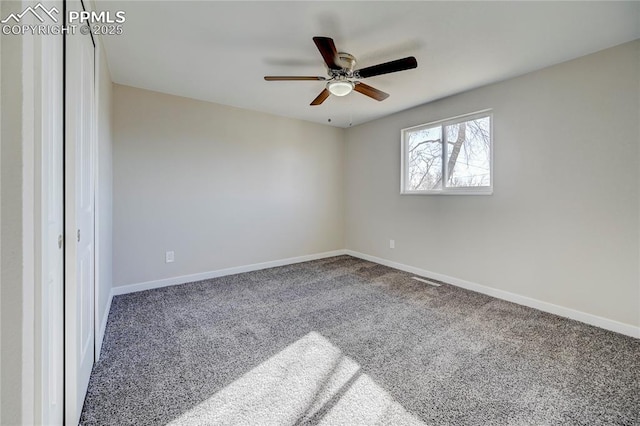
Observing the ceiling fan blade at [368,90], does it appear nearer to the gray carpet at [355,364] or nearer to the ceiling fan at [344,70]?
the ceiling fan at [344,70]

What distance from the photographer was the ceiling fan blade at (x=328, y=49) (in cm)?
178

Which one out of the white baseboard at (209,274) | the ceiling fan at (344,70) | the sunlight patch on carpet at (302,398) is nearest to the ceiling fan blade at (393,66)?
the ceiling fan at (344,70)

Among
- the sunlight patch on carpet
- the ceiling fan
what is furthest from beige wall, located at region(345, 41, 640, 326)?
the sunlight patch on carpet

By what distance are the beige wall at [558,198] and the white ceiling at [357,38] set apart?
0.25 m

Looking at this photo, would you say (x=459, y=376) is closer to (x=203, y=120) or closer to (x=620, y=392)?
(x=620, y=392)

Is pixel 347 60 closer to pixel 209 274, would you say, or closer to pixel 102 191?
pixel 102 191

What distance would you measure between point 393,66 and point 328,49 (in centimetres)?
53

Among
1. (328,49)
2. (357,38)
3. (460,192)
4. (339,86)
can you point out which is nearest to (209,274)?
(339,86)

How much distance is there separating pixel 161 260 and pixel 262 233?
136 centimetres

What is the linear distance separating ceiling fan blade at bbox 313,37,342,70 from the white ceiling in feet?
0.79

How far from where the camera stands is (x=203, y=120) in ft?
11.6

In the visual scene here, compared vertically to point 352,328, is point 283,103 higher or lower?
higher

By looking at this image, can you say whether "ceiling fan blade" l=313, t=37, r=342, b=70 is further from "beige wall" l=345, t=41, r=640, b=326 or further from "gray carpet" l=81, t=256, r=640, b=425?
"gray carpet" l=81, t=256, r=640, b=425

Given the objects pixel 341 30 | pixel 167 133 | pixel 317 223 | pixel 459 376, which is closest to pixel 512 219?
pixel 459 376
